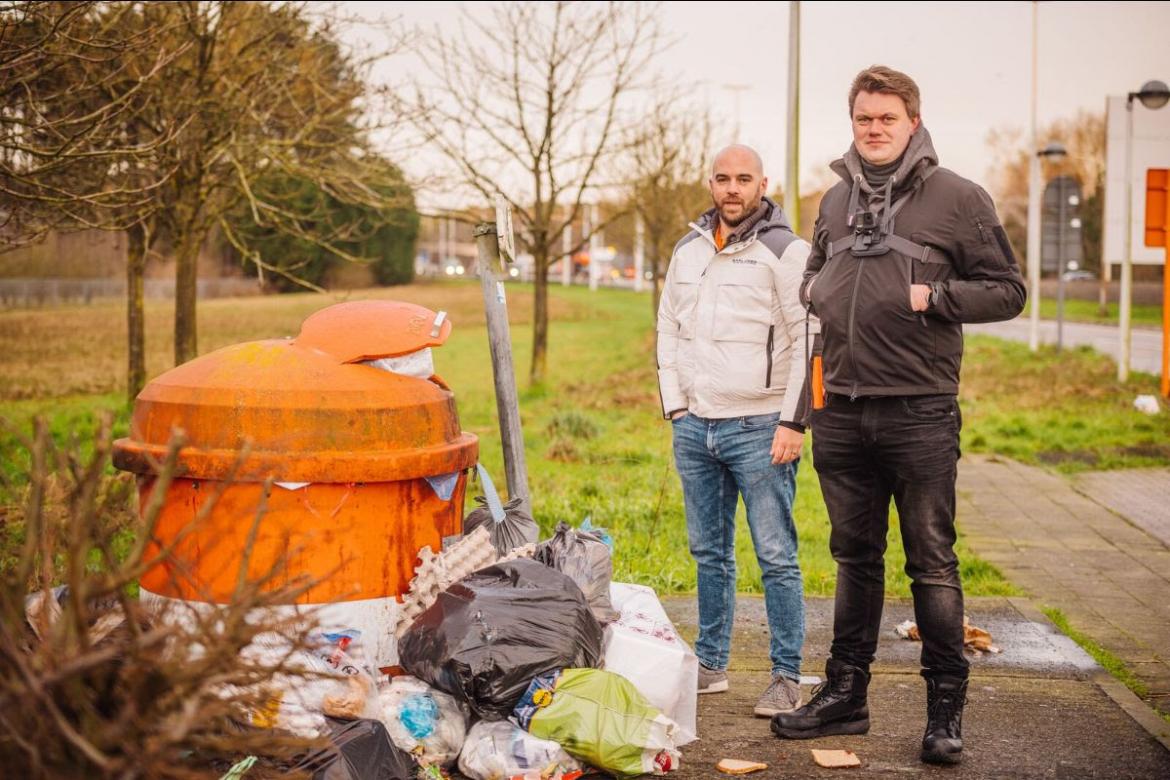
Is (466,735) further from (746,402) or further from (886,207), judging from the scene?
(886,207)

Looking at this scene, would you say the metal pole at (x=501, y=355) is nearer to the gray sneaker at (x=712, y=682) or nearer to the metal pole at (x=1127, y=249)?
the gray sneaker at (x=712, y=682)

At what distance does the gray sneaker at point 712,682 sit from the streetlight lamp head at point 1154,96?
48.0ft

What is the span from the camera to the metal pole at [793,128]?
558 inches

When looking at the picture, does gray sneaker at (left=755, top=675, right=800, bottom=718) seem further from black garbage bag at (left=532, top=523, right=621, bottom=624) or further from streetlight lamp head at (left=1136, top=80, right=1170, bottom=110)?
streetlight lamp head at (left=1136, top=80, right=1170, bottom=110)

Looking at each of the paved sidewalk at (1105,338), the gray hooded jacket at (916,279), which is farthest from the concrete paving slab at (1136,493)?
the paved sidewalk at (1105,338)

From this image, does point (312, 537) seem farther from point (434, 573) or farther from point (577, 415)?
point (577, 415)

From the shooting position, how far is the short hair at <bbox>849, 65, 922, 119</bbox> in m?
4.11

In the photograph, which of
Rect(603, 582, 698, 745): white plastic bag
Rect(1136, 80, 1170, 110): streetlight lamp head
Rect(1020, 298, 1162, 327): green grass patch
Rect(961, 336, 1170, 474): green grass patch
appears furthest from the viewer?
Rect(1020, 298, 1162, 327): green grass patch

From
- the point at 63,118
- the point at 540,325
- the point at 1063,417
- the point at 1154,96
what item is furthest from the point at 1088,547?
the point at 540,325

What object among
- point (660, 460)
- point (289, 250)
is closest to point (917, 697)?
point (660, 460)

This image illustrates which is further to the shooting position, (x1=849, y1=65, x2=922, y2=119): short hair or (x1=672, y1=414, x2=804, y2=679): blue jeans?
(x1=672, y1=414, x2=804, y2=679): blue jeans

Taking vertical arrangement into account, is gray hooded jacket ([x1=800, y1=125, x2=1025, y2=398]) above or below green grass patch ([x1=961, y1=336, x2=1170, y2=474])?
above

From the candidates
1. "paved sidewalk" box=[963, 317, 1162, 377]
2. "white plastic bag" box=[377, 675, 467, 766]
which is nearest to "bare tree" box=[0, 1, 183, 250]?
"white plastic bag" box=[377, 675, 467, 766]

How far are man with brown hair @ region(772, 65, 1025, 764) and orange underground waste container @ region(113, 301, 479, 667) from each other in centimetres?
143
